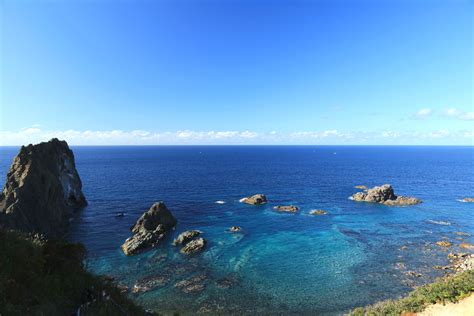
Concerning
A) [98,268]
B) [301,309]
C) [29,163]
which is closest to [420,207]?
[301,309]

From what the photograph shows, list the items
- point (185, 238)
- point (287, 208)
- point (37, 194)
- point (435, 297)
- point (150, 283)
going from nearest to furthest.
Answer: point (435, 297)
point (150, 283)
point (185, 238)
point (37, 194)
point (287, 208)

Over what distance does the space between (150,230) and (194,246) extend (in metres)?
11.6

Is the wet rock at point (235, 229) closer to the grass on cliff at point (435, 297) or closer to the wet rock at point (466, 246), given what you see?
the grass on cliff at point (435, 297)

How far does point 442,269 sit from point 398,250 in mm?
7659

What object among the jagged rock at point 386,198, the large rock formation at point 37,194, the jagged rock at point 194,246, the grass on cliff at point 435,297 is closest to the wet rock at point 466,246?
the grass on cliff at point 435,297

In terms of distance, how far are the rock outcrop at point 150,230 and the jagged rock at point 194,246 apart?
251 inches

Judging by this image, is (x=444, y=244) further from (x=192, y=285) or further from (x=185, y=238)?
(x=185, y=238)

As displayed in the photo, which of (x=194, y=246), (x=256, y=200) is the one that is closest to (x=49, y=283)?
(x=194, y=246)

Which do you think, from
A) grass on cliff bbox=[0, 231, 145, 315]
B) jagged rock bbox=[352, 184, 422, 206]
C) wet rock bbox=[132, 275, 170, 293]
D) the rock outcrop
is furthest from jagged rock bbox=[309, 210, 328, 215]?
grass on cliff bbox=[0, 231, 145, 315]

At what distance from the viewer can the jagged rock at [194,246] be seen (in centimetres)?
4516

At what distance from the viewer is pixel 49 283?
13359 millimetres

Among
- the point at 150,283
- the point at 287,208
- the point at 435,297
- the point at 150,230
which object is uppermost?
the point at 435,297

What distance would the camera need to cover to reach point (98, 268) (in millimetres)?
39531

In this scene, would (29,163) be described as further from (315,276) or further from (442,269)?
(442,269)
